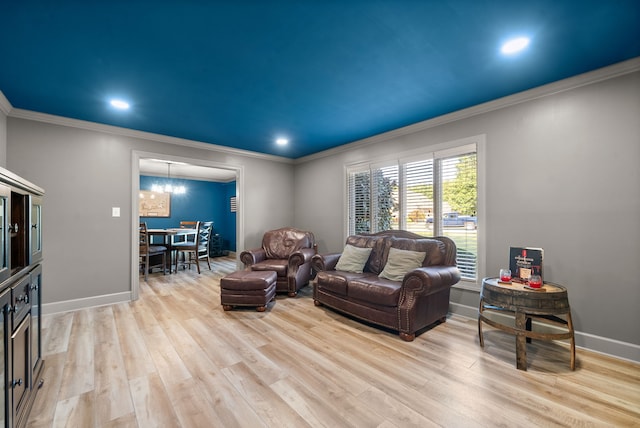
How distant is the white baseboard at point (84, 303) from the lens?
342cm

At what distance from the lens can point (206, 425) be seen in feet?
5.26

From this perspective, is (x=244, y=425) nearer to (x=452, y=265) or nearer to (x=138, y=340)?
(x=138, y=340)

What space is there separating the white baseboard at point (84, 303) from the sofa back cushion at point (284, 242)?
2195 mm

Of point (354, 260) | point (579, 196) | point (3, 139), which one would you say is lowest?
point (354, 260)

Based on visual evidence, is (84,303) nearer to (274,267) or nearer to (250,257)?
(250,257)

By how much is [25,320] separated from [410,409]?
2427 millimetres

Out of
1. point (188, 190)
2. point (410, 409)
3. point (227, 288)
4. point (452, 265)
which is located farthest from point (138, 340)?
point (188, 190)

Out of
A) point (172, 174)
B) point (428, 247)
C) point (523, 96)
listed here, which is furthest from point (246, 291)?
point (172, 174)

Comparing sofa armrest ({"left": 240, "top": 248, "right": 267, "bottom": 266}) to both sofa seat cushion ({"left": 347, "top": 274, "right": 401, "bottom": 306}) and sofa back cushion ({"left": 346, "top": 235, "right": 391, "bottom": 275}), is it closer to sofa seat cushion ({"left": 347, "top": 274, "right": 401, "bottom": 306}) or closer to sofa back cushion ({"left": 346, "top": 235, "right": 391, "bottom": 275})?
sofa back cushion ({"left": 346, "top": 235, "right": 391, "bottom": 275})

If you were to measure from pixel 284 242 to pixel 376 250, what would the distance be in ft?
6.01

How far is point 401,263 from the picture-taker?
10.7ft

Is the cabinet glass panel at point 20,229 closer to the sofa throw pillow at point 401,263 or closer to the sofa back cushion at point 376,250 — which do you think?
the sofa throw pillow at point 401,263

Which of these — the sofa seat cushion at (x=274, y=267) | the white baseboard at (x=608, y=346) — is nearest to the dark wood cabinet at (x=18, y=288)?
the sofa seat cushion at (x=274, y=267)

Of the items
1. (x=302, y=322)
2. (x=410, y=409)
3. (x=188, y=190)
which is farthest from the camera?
(x=188, y=190)
